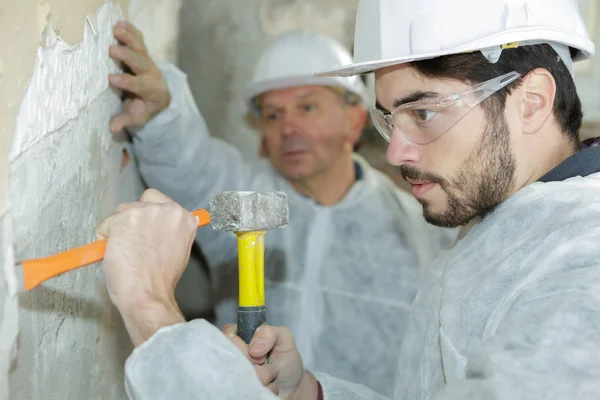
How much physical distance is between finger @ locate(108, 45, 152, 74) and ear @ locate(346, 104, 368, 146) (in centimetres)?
116

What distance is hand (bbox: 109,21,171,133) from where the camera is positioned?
174cm

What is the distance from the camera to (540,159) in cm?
137

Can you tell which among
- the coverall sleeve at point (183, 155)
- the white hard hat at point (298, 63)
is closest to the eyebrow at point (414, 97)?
the coverall sleeve at point (183, 155)

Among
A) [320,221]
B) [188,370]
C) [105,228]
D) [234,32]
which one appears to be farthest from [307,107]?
[188,370]

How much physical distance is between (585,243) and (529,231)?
201mm

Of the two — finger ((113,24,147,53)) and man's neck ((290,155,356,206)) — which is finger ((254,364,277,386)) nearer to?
finger ((113,24,147,53))

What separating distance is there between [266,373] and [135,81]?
3.09 ft

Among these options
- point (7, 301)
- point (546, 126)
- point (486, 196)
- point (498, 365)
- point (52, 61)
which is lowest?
point (498, 365)

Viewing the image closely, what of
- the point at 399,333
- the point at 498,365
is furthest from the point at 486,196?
the point at 399,333

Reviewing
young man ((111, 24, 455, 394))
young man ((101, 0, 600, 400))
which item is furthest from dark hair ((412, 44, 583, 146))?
young man ((111, 24, 455, 394))

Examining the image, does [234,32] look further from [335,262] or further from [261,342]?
[261,342]

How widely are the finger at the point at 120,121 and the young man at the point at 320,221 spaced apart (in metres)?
0.48

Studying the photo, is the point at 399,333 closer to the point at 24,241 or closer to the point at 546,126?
the point at 546,126

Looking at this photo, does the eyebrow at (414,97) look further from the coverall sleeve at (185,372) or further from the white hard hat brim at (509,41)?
the coverall sleeve at (185,372)
